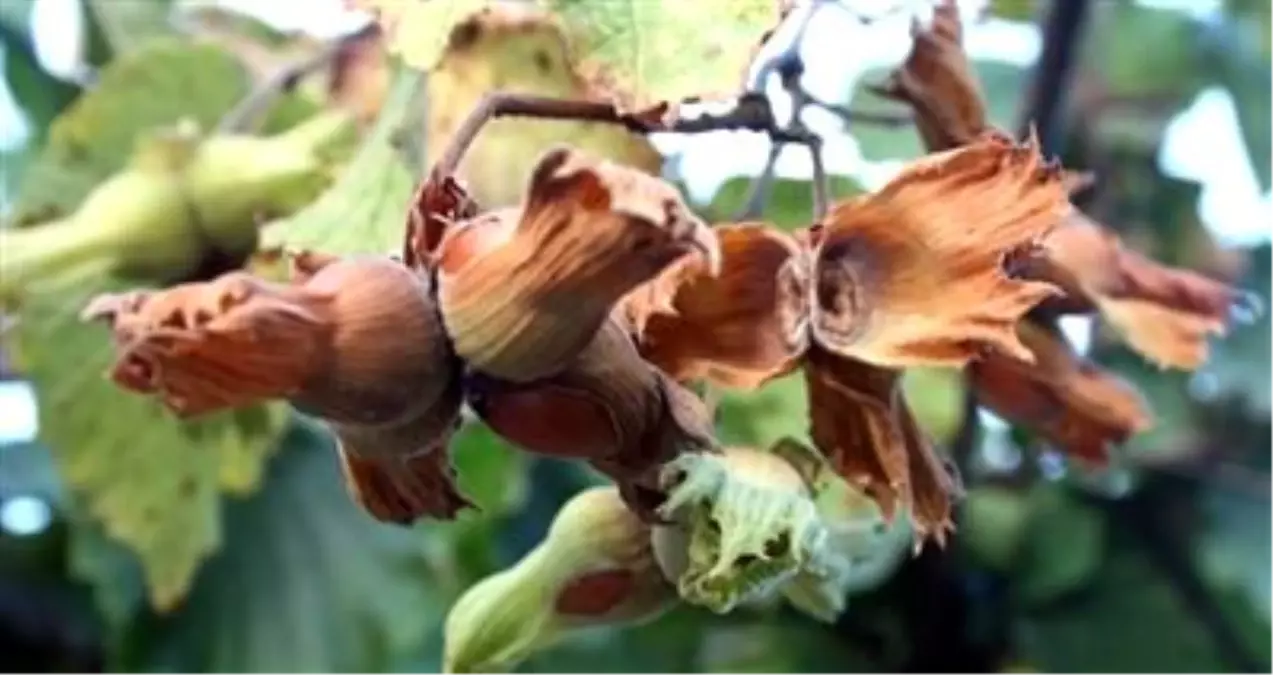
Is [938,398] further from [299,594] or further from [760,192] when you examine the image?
[299,594]

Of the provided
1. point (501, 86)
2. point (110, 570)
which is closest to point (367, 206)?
point (501, 86)

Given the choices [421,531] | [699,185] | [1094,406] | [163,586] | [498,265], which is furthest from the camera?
[421,531]

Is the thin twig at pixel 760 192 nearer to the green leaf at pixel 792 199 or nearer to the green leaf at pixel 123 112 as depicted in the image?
the green leaf at pixel 792 199

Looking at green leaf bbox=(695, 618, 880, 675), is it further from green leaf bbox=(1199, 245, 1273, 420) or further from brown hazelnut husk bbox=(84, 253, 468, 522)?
brown hazelnut husk bbox=(84, 253, 468, 522)

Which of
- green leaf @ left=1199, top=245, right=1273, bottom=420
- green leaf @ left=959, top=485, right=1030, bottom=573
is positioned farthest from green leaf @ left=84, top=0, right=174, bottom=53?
green leaf @ left=1199, top=245, right=1273, bottom=420

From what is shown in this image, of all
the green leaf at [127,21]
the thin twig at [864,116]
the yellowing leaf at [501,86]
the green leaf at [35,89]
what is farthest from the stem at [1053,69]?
the green leaf at [35,89]

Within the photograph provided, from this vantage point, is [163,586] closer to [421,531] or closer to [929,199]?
[421,531]

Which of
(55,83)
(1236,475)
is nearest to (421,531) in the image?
(55,83)
